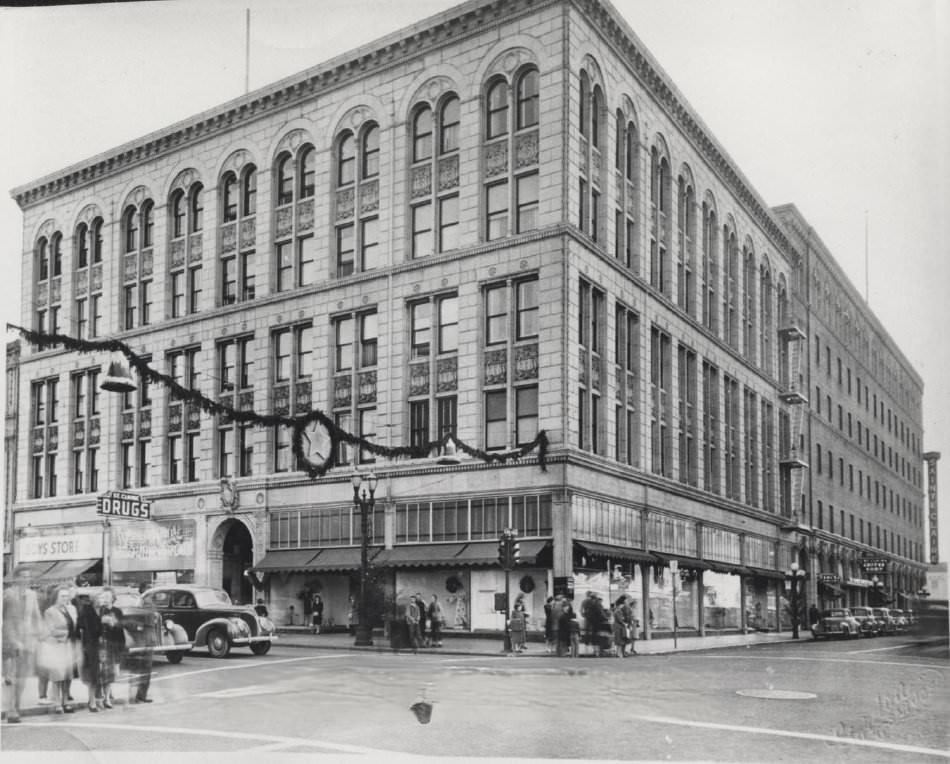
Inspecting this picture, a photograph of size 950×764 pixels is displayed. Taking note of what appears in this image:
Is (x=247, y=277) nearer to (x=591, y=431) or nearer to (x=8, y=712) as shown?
(x=591, y=431)

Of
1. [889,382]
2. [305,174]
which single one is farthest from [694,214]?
[305,174]

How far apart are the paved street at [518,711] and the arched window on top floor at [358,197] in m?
4.24

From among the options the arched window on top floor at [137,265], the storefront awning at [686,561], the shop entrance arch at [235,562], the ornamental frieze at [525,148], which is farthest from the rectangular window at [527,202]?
the storefront awning at [686,561]

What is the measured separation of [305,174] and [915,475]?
278 inches

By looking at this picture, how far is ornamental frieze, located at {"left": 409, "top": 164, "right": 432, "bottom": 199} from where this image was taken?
11773mm

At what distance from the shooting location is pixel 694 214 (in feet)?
45.6

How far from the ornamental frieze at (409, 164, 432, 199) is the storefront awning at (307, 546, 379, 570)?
Answer: 12.7ft

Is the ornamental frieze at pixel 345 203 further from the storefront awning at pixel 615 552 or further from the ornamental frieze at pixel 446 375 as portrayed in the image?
the storefront awning at pixel 615 552

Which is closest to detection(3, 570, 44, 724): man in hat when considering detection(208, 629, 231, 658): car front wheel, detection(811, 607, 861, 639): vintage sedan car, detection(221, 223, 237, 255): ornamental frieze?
detection(208, 629, 231, 658): car front wheel

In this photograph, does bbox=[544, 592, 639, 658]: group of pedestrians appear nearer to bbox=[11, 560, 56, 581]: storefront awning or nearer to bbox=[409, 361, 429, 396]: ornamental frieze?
bbox=[409, 361, 429, 396]: ornamental frieze

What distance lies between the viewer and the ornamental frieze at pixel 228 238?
12338mm

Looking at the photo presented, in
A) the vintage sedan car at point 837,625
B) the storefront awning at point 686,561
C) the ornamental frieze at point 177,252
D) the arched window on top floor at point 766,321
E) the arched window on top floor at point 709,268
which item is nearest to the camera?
the vintage sedan car at point 837,625

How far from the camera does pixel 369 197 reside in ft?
39.5

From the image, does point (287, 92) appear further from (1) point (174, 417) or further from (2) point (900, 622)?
(2) point (900, 622)
